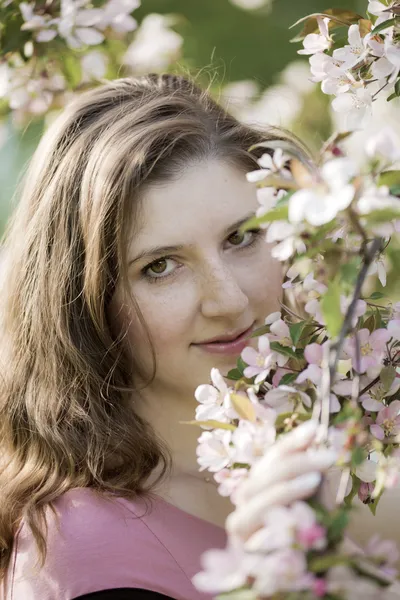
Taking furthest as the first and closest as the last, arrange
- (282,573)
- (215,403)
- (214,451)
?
(215,403) → (214,451) → (282,573)

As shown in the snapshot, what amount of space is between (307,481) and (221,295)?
80 centimetres

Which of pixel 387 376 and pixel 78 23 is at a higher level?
pixel 78 23

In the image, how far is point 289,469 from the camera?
0.81 m

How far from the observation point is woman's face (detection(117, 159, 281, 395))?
1.60m

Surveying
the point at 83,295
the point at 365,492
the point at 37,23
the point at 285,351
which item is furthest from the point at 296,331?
the point at 37,23

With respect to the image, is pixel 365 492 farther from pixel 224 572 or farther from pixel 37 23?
pixel 37 23

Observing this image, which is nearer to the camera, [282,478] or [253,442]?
[282,478]

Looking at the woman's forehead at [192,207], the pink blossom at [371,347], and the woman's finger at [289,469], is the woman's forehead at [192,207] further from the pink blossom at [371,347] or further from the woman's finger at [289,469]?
the woman's finger at [289,469]

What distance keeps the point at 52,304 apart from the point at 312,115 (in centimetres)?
143

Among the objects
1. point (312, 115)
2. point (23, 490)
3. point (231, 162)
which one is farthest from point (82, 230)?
point (312, 115)

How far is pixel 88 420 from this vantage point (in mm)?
1778

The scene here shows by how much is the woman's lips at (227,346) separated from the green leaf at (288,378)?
400 mm

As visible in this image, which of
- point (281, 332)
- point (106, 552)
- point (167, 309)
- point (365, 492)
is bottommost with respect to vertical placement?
point (106, 552)

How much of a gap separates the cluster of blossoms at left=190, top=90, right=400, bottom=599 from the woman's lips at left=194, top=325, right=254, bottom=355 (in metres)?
0.27
